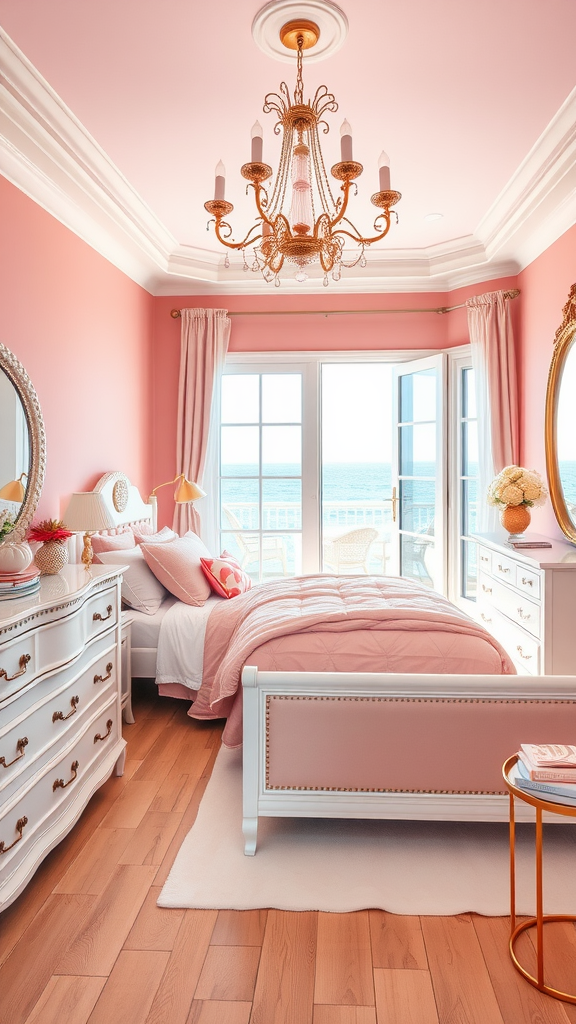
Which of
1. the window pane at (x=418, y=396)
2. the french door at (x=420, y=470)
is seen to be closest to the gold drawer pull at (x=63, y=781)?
the french door at (x=420, y=470)

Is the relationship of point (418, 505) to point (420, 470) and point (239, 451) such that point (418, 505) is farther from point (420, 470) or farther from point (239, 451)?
point (239, 451)

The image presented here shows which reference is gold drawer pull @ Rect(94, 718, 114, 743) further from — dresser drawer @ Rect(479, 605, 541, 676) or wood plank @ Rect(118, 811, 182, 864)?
dresser drawer @ Rect(479, 605, 541, 676)

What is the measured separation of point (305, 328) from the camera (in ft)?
18.2

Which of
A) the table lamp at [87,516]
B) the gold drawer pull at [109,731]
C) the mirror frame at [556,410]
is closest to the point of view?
the gold drawer pull at [109,731]

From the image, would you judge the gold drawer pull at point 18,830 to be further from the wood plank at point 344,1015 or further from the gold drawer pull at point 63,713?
the wood plank at point 344,1015

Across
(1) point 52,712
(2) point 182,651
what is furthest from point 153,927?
(2) point 182,651

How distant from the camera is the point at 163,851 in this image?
2.41 metres

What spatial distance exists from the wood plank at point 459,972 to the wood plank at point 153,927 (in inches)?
29.4

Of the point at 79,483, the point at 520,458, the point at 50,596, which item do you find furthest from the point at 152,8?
the point at 520,458

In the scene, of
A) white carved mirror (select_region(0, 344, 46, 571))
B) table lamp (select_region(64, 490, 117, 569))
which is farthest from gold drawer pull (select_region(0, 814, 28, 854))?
table lamp (select_region(64, 490, 117, 569))

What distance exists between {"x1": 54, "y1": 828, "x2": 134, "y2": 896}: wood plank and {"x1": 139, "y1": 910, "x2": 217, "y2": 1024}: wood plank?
0.37 metres

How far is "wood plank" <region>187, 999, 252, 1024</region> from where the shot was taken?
165cm

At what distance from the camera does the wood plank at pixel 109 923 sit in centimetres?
185

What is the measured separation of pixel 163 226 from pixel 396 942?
424 centimetres
